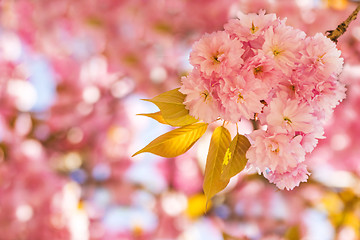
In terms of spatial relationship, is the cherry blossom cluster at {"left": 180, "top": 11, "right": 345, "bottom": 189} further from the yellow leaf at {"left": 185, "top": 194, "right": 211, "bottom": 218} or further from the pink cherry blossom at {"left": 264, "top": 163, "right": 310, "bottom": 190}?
the yellow leaf at {"left": 185, "top": 194, "right": 211, "bottom": 218}

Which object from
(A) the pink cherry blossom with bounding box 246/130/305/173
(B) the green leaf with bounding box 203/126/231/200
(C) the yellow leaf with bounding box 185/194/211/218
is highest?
(A) the pink cherry blossom with bounding box 246/130/305/173

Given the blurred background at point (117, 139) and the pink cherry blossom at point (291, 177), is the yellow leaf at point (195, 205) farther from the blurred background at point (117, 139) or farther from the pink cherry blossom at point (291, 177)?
the pink cherry blossom at point (291, 177)

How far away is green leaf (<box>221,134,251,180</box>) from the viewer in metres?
0.33

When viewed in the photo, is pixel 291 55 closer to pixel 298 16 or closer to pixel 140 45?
pixel 298 16

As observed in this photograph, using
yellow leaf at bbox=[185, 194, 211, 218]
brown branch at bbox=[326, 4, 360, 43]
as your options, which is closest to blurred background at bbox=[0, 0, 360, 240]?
yellow leaf at bbox=[185, 194, 211, 218]

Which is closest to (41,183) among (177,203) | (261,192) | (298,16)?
(177,203)

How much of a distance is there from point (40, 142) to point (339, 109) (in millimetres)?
1190

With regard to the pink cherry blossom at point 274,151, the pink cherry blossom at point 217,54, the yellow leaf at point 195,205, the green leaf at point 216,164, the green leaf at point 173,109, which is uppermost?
the pink cherry blossom at point 217,54

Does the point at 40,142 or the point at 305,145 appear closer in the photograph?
the point at 305,145

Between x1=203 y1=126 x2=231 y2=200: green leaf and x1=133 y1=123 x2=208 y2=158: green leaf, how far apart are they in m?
0.02

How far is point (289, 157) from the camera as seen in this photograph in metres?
0.32

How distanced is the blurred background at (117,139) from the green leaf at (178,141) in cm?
97

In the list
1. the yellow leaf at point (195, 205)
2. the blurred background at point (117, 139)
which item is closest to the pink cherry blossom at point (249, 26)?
the blurred background at point (117, 139)

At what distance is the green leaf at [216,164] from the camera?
1.13 ft
